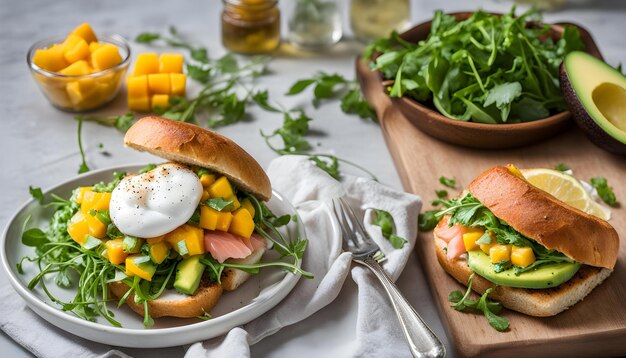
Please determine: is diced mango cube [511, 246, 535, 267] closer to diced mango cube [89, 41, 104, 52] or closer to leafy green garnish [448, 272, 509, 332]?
leafy green garnish [448, 272, 509, 332]

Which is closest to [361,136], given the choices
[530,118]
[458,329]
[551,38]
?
[530,118]

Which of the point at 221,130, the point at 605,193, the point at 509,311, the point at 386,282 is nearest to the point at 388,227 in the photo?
the point at 386,282

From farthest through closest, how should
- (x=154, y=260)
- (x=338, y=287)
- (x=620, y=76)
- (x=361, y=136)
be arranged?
(x=361, y=136) < (x=620, y=76) < (x=338, y=287) < (x=154, y=260)

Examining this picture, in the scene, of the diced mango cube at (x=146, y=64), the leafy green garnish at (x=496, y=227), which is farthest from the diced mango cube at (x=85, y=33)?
the leafy green garnish at (x=496, y=227)

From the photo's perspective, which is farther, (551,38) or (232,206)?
(551,38)

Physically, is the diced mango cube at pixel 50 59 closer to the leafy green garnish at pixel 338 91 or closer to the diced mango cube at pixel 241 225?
the leafy green garnish at pixel 338 91

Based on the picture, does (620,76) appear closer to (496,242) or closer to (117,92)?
(496,242)
